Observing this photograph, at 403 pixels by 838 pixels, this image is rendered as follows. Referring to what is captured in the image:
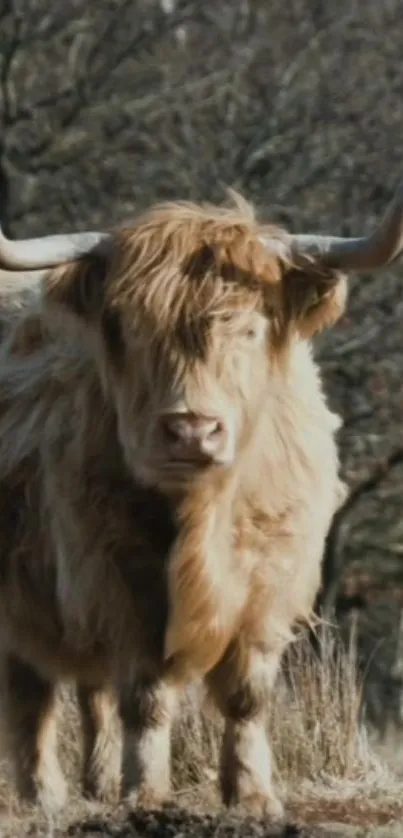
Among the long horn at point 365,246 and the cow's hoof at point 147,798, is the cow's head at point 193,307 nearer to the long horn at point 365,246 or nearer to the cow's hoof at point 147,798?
the long horn at point 365,246

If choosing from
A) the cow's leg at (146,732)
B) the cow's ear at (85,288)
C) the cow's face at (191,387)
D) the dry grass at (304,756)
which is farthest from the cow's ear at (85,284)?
the dry grass at (304,756)

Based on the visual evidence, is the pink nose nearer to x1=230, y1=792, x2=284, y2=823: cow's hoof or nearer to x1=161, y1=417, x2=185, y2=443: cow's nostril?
x1=161, y1=417, x2=185, y2=443: cow's nostril

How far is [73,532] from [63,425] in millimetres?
412

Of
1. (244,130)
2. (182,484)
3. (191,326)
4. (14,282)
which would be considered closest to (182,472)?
(182,484)

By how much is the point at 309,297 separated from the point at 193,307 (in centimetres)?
48

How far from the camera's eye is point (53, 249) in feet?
21.1

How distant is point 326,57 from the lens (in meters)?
17.3

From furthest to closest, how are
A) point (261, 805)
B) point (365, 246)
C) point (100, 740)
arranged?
point (100, 740)
point (261, 805)
point (365, 246)

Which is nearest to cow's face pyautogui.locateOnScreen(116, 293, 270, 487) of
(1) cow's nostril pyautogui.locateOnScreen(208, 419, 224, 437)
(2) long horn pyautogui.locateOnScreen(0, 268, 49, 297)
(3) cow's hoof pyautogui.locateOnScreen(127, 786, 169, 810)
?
(1) cow's nostril pyautogui.locateOnScreen(208, 419, 224, 437)

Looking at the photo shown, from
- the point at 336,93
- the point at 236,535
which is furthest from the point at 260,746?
the point at 336,93

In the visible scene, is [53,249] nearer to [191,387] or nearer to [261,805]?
[191,387]

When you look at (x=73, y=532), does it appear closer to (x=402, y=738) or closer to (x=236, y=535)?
(x=236, y=535)

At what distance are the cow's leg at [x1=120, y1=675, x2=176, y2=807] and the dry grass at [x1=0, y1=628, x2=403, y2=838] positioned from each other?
0.40ft

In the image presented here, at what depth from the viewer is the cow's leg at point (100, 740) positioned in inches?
295
